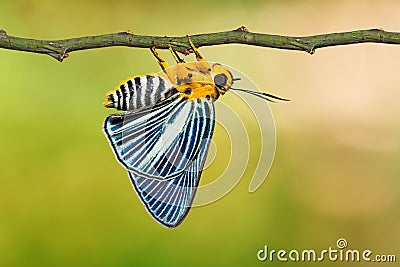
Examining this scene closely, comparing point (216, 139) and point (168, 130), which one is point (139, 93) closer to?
point (168, 130)

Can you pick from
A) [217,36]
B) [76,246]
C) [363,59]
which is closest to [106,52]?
[76,246]

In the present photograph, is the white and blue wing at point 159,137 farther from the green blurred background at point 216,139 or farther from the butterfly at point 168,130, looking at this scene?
the green blurred background at point 216,139

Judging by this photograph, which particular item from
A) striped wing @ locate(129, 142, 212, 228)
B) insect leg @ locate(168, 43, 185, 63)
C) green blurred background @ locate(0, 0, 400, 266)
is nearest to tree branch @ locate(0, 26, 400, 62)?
insect leg @ locate(168, 43, 185, 63)

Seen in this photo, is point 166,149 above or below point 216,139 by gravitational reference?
below

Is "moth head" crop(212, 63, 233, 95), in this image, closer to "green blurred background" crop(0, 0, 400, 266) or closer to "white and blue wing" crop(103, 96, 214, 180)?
"white and blue wing" crop(103, 96, 214, 180)

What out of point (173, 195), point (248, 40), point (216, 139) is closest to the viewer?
point (248, 40)

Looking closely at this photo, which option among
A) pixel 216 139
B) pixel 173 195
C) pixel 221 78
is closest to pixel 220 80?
pixel 221 78

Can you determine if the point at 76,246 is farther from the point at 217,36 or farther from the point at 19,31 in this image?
the point at 217,36
